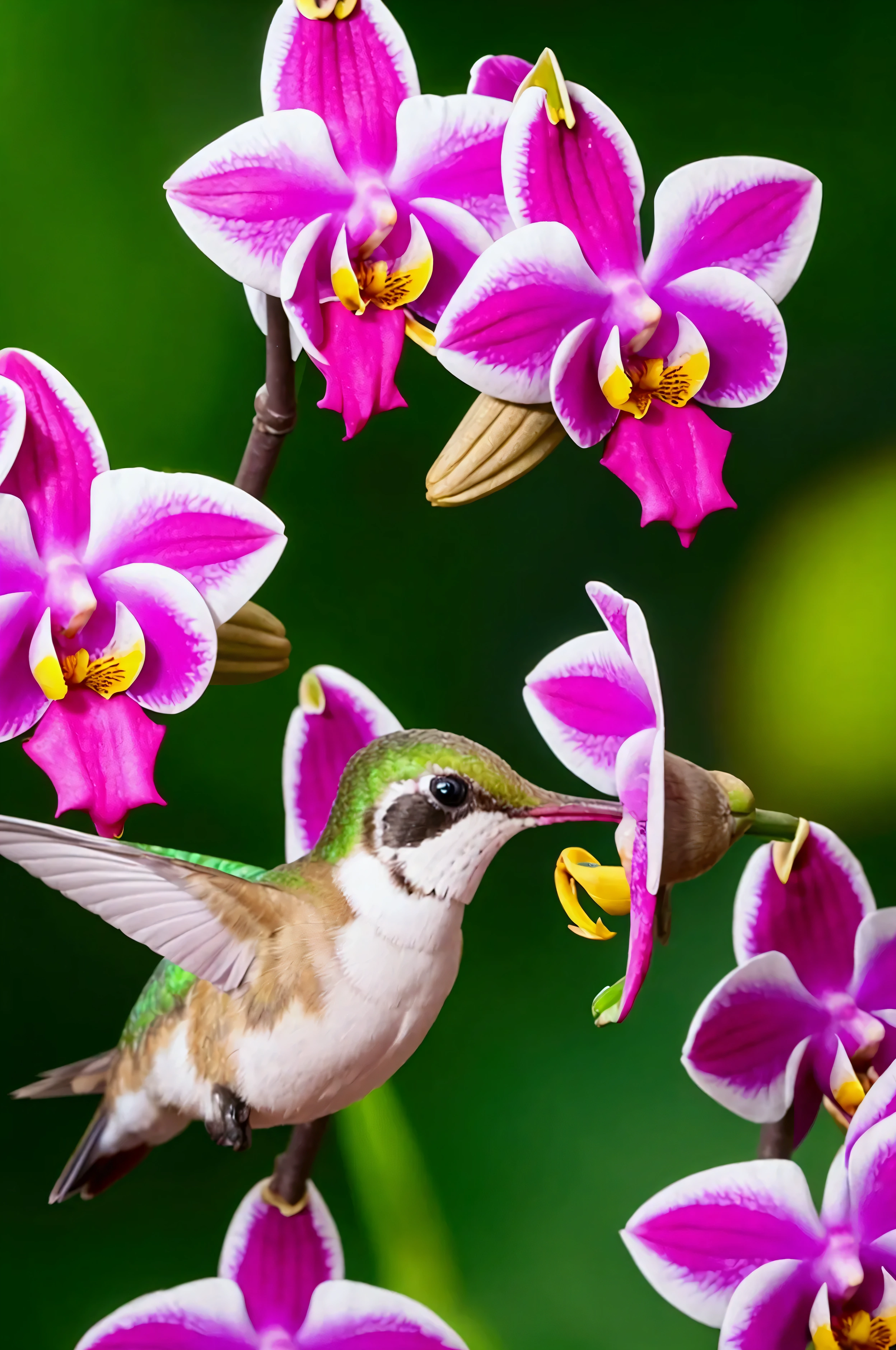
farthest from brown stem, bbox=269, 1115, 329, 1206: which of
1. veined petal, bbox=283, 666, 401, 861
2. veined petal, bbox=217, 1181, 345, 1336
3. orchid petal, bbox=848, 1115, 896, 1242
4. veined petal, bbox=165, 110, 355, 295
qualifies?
veined petal, bbox=165, 110, 355, 295

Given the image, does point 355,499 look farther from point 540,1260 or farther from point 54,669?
point 540,1260

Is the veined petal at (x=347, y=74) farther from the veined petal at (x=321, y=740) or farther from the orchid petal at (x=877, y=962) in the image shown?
the orchid petal at (x=877, y=962)

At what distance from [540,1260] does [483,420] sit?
556mm

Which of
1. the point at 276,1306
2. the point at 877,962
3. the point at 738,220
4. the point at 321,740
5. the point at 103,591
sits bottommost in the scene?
the point at 276,1306

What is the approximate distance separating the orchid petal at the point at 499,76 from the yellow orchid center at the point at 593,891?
32 centimetres

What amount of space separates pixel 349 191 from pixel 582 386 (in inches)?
4.5

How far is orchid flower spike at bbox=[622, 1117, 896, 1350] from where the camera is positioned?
1.76 feet

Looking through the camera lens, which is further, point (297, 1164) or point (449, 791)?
point (297, 1164)

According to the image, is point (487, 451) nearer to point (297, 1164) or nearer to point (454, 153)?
point (454, 153)

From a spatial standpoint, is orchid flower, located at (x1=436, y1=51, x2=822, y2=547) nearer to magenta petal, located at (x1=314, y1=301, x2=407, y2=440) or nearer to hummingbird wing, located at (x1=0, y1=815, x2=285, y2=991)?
magenta petal, located at (x1=314, y1=301, x2=407, y2=440)

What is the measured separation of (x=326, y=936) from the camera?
484 mm

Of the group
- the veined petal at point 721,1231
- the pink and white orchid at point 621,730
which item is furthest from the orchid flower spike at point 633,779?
the veined petal at point 721,1231

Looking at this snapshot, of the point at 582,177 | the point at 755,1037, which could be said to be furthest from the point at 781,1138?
the point at 582,177

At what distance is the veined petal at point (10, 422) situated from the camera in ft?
1.39
